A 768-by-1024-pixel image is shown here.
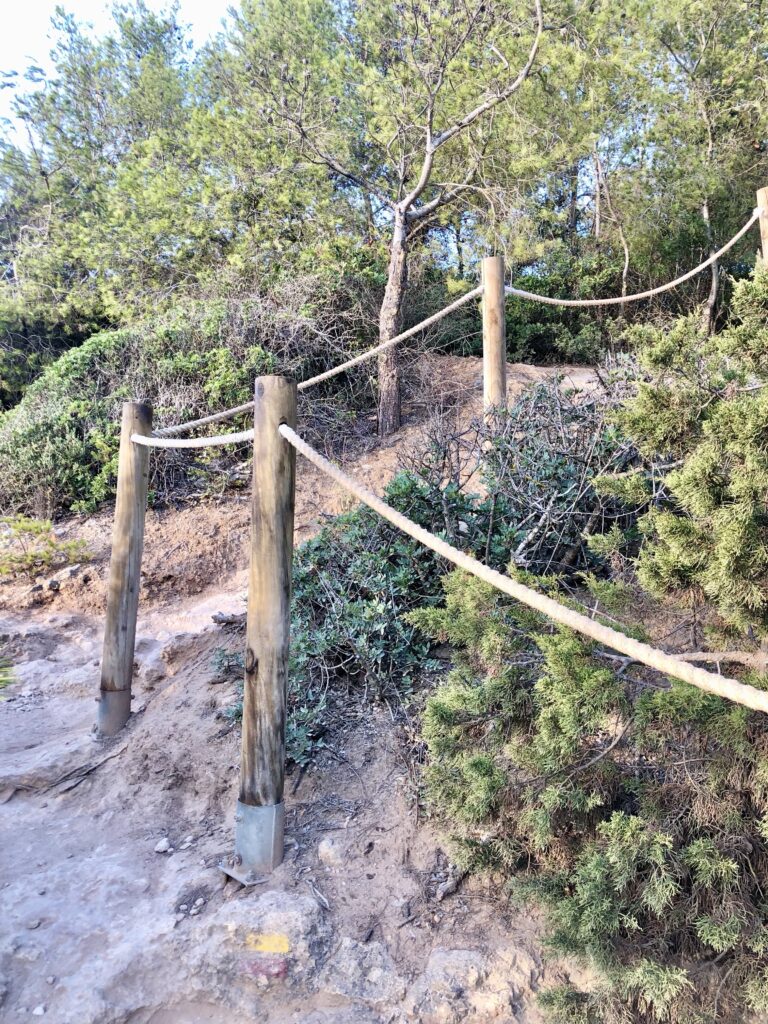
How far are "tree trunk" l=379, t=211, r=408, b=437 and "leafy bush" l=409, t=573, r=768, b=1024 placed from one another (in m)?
5.59

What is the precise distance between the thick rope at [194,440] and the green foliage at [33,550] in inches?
102

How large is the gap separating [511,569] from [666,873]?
2.75ft

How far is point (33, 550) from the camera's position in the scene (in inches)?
231

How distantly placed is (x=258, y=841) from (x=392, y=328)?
5.93 metres

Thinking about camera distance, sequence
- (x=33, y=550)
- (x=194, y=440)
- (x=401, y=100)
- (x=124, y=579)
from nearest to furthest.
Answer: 1. (x=194, y=440)
2. (x=124, y=579)
3. (x=33, y=550)
4. (x=401, y=100)

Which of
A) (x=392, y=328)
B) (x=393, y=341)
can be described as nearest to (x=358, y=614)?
(x=393, y=341)

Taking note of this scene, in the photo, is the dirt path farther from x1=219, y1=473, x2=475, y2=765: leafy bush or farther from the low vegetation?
the low vegetation

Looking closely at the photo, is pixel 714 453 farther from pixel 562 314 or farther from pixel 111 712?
pixel 562 314

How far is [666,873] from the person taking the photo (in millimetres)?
1684

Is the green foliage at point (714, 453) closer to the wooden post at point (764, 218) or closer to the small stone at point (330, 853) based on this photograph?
the small stone at point (330, 853)

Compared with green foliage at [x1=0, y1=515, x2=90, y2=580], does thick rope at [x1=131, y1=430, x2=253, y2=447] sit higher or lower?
higher

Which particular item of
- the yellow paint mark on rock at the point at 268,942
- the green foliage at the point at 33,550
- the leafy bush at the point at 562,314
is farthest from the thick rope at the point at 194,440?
the leafy bush at the point at 562,314

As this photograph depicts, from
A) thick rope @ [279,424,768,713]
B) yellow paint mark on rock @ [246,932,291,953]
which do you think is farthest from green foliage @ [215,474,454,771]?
thick rope @ [279,424,768,713]

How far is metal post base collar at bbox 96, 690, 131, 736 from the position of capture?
3.71 meters
